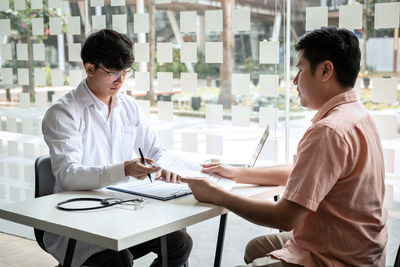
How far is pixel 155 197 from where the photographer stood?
1.95 metres

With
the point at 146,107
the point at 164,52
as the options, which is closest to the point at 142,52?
the point at 164,52

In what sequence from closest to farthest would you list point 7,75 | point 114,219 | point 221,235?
point 114,219
point 221,235
point 7,75

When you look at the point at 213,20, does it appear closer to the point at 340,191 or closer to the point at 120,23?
the point at 120,23

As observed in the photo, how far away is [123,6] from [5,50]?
1.15 metres

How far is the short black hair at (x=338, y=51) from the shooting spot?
172 cm

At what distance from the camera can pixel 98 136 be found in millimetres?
2414

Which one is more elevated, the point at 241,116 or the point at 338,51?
the point at 338,51

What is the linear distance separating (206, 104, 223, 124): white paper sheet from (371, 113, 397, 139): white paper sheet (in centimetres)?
85

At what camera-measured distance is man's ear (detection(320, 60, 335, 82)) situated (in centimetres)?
173

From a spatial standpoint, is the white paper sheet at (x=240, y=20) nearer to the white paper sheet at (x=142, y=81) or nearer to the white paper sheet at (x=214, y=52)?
the white paper sheet at (x=214, y=52)

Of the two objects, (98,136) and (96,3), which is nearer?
(98,136)

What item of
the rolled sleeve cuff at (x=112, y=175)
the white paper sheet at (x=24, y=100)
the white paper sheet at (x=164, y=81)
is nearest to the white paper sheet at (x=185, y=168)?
the rolled sleeve cuff at (x=112, y=175)

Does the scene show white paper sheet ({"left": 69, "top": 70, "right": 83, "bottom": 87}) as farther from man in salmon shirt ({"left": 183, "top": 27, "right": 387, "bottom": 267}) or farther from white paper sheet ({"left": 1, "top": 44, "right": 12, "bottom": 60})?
man in salmon shirt ({"left": 183, "top": 27, "right": 387, "bottom": 267})

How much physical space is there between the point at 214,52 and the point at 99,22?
2.86 feet
